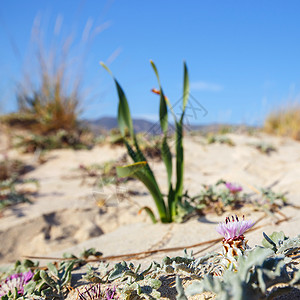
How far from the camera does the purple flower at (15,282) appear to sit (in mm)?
1177

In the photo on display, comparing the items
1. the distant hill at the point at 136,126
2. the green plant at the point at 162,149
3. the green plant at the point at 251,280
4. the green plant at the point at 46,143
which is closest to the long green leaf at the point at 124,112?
the green plant at the point at 162,149

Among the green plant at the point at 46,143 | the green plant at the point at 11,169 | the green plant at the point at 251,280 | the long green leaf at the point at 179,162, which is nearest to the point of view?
the green plant at the point at 251,280

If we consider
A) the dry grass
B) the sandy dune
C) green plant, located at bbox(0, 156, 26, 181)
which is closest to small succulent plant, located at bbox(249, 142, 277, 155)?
the sandy dune

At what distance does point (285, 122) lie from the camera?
23.6 ft

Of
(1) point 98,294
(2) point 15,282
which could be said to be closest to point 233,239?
(1) point 98,294

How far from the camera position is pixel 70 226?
7.45 feet

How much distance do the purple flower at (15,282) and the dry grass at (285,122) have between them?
6.30m

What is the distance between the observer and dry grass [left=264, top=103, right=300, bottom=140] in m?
6.63

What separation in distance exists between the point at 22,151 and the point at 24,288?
12.0 feet

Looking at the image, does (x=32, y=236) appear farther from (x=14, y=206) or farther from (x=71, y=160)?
(x=71, y=160)

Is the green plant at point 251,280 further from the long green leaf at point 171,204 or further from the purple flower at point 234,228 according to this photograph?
the long green leaf at point 171,204

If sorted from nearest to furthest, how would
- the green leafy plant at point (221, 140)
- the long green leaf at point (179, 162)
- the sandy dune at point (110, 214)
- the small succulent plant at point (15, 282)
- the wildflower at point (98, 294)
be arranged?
1. the wildflower at point (98, 294)
2. the small succulent plant at point (15, 282)
3. the sandy dune at point (110, 214)
4. the long green leaf at point (179, 162)
5. the green leafy plant at point (221, 140)

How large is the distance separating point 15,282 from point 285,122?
724 centimetres

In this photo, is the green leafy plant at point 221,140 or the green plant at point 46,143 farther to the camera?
the green leafy plant at point 221,140
